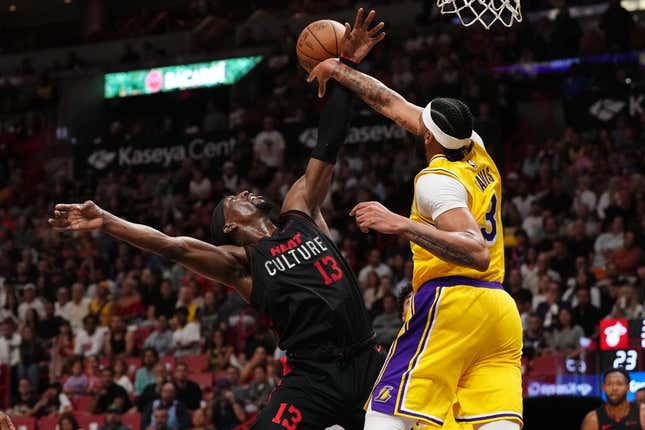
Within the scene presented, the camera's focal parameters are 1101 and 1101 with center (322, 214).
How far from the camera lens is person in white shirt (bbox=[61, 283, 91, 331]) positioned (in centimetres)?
1667

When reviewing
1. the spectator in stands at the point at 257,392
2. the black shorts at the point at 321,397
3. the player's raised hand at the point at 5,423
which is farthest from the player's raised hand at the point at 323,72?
the spectator in stands at the point at 257,392

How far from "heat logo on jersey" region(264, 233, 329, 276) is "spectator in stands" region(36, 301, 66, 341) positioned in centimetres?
1107

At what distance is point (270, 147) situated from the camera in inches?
756

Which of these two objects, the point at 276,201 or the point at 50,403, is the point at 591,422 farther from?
the point at 276,201

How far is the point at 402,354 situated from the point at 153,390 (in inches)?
350

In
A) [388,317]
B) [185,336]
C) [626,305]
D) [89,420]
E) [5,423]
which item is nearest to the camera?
[5,423]

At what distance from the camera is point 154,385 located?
13734mm

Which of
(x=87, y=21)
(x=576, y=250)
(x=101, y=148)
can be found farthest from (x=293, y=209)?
(x=87, y=21)

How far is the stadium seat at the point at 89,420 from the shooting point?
44.6 feet

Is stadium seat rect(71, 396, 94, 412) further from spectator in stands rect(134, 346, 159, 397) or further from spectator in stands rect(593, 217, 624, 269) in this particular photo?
spectator in stands rect(593, 217, 624, 269)

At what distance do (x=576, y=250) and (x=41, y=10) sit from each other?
23.0m

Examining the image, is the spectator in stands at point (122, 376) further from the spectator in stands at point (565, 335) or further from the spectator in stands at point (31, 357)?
the spectator in stands at point (565, 335)

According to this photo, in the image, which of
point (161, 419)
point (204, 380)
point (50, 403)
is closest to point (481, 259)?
point (161, 419)

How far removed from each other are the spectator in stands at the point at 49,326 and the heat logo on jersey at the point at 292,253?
11.1m
